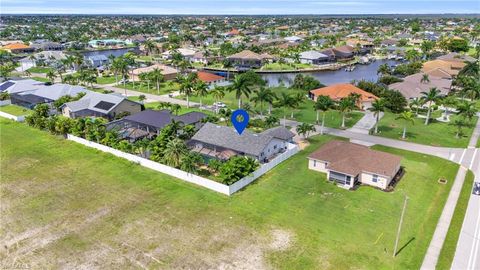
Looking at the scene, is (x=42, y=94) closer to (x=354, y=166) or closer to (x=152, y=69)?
(x=152, y=69)

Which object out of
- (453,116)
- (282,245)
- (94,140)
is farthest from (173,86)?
(282,245)

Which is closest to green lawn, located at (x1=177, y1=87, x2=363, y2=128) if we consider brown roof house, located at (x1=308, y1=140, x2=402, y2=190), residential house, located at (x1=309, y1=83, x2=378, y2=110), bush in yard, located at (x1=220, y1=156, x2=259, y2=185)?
residential house, located at (x1=309, y1=83, x2=378, y2=110)

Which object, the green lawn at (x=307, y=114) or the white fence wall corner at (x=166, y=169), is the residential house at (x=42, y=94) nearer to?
the green lawn at (x=307, y=114)

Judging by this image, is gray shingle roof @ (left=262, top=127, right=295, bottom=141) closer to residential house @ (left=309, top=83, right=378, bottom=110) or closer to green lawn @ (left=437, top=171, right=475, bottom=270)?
green lawn @ (left=437, top=171, right=475, bottom=270)

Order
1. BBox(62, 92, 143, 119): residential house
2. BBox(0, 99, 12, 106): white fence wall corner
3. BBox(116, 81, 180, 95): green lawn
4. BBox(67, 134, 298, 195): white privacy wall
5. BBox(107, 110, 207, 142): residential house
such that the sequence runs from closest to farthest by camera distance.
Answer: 1. BBox(67, 134, 298, 195): white privacy wall
2. BBox(107, 110, 207, 142): residential house
3. BBox(62, 92, 143, 119): residential house
4. BBox(0, 99, 12, 106): white fence wall corner
5. BBox(116, 81, 180, 95): green lawn

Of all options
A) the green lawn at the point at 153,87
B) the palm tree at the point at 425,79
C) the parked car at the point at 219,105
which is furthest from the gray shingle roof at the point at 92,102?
the palm tree at the point at 425,79
